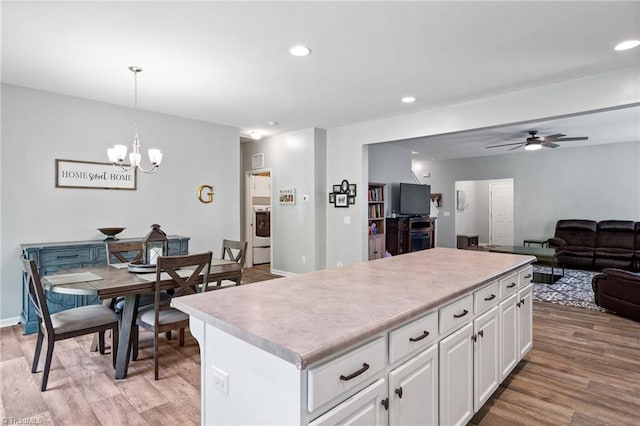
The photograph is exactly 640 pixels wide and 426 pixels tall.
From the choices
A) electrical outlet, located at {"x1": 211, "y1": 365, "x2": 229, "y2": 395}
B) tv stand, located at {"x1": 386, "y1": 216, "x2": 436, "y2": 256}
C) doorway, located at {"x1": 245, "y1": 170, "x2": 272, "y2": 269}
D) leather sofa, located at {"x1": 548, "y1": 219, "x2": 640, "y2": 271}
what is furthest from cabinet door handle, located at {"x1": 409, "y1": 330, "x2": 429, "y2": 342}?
leather sofa, located at {"x1": 548, "y1": 219, "x2": 640, "y2": 271}

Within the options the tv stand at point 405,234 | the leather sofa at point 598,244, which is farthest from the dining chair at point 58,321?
the leather sofa at point 598,244

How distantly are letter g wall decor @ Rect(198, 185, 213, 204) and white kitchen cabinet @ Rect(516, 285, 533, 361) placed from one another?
4464 mm

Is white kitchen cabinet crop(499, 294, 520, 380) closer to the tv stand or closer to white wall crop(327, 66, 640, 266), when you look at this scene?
white wall crop(327, 66, 640, 266)

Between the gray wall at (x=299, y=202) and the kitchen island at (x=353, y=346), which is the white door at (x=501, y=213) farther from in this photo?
the kitchen island at (x=353, y=346)

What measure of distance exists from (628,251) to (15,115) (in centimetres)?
979

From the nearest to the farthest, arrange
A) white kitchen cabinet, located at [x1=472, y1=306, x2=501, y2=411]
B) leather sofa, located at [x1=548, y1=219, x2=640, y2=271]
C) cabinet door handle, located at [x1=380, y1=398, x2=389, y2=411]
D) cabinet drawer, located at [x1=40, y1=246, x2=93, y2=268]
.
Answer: cabinet door handle, located at [x1=380, y1=398, x2=389, y2=411] < white kitchen cabinet, located at [x1=472, y1=306, x2=501, y2=411] < cabinet drawer, located at [x1=40, y1=246, x2=93, y2=268] < leather sofa, located at [x1=548, y1=219, x2=640, y2=271]

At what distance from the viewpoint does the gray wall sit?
19.9 feet

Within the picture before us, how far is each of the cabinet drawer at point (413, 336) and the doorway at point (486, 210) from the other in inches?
375

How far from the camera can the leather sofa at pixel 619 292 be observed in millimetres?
3848

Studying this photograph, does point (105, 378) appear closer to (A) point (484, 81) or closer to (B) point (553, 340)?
(B) point (553, 340)

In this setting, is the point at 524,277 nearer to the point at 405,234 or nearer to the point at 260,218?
the point at 405,234

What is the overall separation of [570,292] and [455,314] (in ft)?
15.0

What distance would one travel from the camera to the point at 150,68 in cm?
336

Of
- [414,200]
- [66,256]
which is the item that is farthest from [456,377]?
[414,200]
